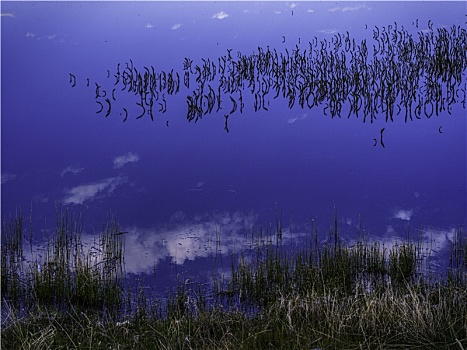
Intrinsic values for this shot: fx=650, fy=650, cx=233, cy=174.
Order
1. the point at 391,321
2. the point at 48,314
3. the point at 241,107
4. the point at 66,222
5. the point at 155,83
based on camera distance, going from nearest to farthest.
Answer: the point at 391,321 < the point at 48,314 < the point at 66,222 < the point at 241,107 < the point at 155,83

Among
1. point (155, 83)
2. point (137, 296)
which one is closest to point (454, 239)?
point (137, 296)

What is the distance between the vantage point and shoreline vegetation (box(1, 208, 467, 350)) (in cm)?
504

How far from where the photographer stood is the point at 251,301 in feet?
21.2

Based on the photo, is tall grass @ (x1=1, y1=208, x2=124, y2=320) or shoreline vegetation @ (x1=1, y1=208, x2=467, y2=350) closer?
shoreline vegetation @ (x1=1, y1=208, x2=467, y2=350)

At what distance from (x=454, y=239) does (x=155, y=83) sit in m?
9.93

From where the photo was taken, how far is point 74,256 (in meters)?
6.96

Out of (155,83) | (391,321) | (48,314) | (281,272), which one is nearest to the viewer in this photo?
(391,321)

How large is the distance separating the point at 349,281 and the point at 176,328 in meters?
2.23

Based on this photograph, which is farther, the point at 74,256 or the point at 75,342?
the point at 74,256

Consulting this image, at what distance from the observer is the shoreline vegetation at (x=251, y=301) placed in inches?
199

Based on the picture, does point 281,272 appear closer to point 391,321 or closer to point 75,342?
point 391,321

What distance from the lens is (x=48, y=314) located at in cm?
575

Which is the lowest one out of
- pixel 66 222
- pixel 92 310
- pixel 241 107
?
pixel 92 310

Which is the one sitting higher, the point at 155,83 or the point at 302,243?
the point at 155,83
